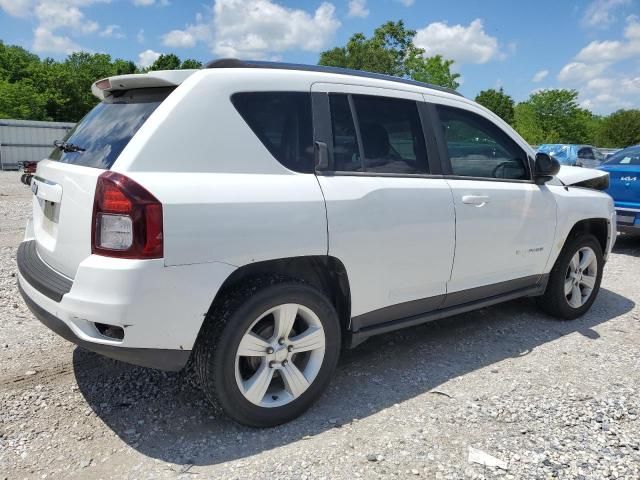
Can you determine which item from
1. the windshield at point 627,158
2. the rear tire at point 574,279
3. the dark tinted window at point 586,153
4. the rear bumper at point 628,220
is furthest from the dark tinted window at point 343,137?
the dark tinted window at point 586,153

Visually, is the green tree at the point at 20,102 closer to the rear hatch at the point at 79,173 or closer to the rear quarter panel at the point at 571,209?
the rear hatch at the point at 79,173

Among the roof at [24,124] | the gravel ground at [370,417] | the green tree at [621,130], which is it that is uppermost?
the green tree at [621,130]

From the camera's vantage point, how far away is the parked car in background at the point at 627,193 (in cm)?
743

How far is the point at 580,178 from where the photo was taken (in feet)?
15.0

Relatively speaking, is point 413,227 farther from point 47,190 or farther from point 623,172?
point 623,172

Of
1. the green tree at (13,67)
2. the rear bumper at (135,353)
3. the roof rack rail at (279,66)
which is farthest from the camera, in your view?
the green tree at (13,67)

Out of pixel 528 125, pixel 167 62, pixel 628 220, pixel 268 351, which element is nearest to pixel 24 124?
pixel 628 220

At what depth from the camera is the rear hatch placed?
8.09 feet

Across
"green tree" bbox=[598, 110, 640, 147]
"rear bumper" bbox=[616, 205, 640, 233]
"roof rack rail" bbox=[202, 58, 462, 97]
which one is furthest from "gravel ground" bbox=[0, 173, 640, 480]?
"green tree" bbox=[598, 110, 640, 147]

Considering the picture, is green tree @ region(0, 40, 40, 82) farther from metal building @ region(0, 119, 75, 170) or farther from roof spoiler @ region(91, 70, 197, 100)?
roof spoiler @ region(91, 70, 197, 100)

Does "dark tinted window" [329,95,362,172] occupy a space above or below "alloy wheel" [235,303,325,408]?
above

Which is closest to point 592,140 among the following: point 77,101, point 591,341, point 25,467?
point 77,101

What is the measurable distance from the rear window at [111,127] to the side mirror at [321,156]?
33.0 inches

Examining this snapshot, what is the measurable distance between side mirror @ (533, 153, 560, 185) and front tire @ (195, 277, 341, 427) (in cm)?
224
